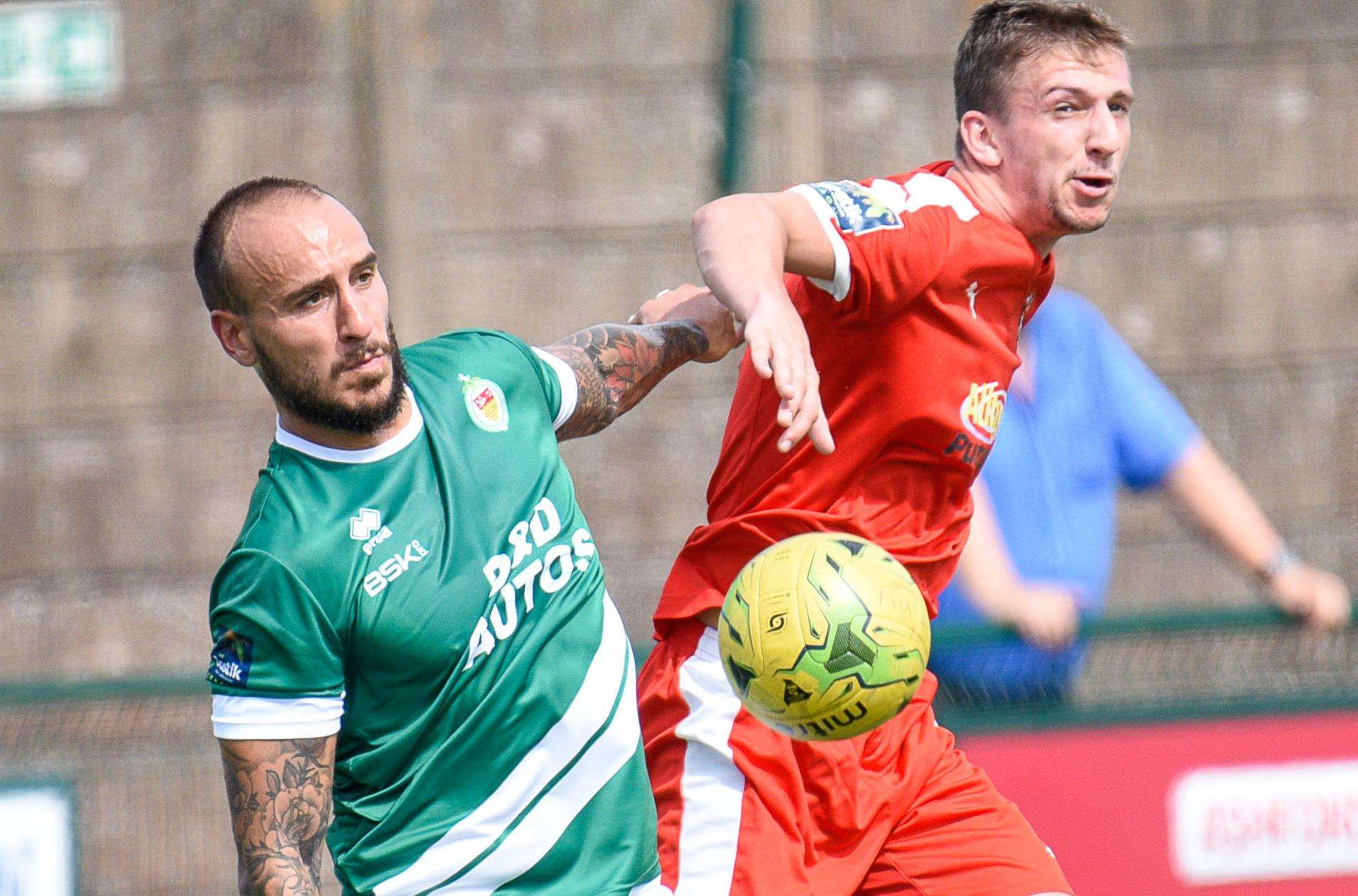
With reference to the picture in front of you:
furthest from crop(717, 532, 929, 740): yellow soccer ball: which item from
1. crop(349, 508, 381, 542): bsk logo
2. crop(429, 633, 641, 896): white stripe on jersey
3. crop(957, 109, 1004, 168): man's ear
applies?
crop(957, 109, 1004, 168): man's ear

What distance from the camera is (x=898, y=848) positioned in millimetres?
3363

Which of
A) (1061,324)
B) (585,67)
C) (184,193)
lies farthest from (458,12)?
(1061,324)

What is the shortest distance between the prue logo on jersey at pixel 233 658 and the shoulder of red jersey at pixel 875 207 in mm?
1226

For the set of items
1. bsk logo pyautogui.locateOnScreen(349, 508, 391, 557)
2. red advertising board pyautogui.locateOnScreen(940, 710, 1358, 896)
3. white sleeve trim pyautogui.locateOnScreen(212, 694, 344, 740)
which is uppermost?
bsk logo pyautogui.locateOnScreen(349, 508, 391, 557)

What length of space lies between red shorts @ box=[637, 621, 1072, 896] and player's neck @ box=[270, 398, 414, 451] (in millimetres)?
876

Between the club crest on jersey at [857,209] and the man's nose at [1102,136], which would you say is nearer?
the club crest on jersey at [857,209]

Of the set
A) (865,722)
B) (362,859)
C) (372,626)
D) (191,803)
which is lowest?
(191,803)

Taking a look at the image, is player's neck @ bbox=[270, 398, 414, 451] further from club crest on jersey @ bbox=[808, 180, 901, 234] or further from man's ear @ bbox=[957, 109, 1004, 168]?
man's ear @ bbox=[957, 109, 1004, 168]

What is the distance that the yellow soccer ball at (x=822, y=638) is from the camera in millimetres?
2893

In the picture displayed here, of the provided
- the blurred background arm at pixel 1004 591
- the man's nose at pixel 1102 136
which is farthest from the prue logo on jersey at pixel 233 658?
the blurred background arm at pixel 1004 591

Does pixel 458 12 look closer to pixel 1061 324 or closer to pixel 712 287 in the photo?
Answer: pixel 1061 324

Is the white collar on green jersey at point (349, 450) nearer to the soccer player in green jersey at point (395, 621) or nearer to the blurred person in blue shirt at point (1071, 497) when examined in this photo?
the soccer player in green jersey at point (395, 621)

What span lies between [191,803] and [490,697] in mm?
3070

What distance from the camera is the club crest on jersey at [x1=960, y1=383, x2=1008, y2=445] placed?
328 cm
